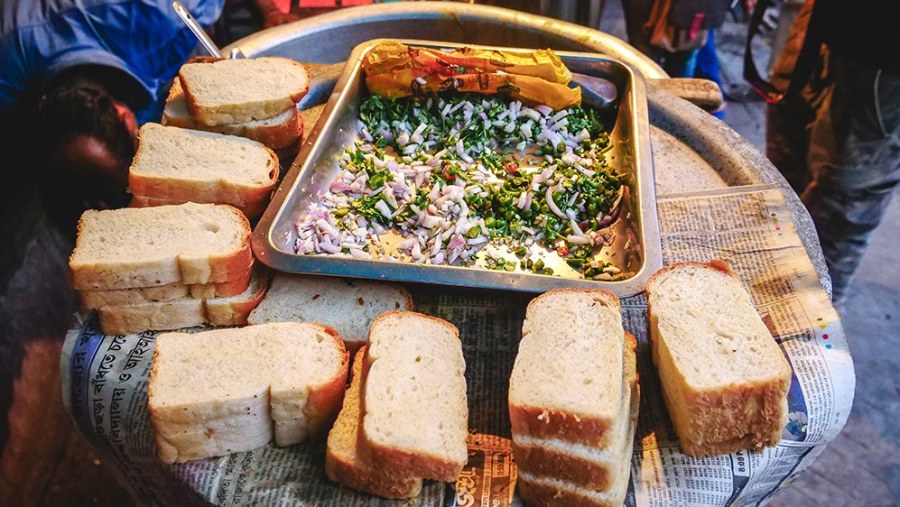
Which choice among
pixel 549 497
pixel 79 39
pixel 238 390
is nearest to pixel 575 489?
pixel 549 497

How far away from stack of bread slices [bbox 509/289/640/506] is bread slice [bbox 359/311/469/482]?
0.17 m

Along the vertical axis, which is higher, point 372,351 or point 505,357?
point 372,351

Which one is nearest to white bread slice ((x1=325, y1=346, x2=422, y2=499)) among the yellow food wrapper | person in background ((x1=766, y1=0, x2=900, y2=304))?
the yellow food wrapper

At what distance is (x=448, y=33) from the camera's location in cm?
386

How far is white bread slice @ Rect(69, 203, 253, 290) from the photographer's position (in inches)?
80.8

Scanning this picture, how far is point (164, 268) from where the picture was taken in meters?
2.08

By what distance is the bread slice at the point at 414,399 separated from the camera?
169 centimetres

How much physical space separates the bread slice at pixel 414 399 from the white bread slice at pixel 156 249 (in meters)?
0.55

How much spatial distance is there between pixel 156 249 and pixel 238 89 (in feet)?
2.91

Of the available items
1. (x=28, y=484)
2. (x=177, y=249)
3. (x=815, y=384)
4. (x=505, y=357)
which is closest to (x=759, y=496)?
(x=815, y=384)

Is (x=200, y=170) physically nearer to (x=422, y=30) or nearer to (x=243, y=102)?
(x=243, y=102)

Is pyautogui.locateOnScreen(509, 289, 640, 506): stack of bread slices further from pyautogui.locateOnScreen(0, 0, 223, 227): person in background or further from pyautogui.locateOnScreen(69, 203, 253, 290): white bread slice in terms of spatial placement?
pyautogui.locateOnScreen(0, 0, 223, 227): person in background

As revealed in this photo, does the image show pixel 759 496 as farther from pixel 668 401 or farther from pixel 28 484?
pixel 28 484

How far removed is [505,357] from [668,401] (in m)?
0.51
